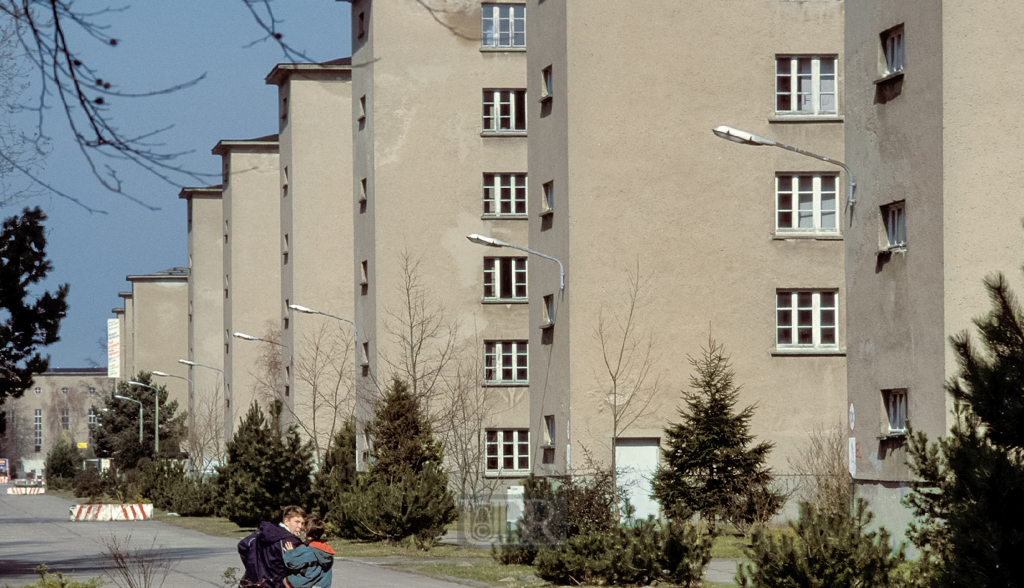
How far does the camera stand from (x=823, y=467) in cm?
3625

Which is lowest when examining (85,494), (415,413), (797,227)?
(85,494)

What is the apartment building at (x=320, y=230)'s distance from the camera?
66188 mm

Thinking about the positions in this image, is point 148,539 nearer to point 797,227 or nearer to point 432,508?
point 432,508

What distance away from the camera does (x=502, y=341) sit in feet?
172

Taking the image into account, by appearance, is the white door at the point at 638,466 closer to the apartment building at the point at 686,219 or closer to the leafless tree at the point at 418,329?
the apartment building at the point at 686,219

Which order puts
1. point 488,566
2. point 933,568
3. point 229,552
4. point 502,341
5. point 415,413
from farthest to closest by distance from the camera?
point 502,341 → point 415,413 → point 229,552 → point 488,566 → point 933,568

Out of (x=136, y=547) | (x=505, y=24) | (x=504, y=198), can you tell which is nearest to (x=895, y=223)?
(x=136, y=547)

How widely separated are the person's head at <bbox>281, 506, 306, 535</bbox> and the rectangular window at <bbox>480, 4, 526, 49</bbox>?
135ft

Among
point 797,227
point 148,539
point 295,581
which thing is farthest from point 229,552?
point 295,581

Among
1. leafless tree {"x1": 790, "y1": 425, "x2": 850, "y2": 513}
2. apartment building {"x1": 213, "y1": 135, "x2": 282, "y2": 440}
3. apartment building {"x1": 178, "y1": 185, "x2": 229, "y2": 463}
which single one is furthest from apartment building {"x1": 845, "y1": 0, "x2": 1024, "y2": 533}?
apartment building {"x1": 178, "y1": 185, "x2": 229, "y2": 463}

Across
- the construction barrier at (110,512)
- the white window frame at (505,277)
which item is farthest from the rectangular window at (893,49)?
the construction barrier at (110,512)

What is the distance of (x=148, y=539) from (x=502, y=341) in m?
16.1

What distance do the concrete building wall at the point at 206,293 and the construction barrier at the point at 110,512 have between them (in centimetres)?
4494

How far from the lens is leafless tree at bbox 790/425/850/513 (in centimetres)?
3070
